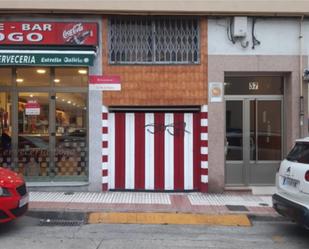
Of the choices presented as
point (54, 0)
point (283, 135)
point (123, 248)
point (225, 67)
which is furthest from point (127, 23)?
point (123, 248)

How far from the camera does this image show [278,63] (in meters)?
11.2

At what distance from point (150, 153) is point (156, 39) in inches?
108

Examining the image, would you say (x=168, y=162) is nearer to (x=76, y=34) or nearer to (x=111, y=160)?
(x=111, y=160)

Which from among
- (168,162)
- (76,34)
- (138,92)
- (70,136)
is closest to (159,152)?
(168,162)

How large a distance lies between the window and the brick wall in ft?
0.65

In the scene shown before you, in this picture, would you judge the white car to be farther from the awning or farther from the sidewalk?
the awning

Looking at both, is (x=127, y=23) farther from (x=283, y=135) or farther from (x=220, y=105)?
(x=283, y=135)

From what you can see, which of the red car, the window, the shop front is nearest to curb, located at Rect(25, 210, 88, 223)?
the red car

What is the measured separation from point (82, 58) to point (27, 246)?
5057 millimetres

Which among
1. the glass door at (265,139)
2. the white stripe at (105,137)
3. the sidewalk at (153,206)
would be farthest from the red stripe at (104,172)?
the glass door at (265,139)

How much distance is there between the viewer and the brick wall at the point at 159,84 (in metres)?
11.0

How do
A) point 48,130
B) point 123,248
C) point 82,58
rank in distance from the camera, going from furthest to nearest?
point 48,130 < point 82,58 < point 123,248

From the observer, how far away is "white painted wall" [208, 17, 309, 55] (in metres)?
11.1

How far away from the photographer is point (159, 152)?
11188 mm
